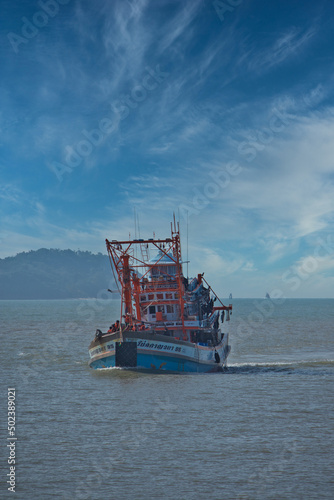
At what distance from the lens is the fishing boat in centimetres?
3503

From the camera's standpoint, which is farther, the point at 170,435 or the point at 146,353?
the point at 146,353

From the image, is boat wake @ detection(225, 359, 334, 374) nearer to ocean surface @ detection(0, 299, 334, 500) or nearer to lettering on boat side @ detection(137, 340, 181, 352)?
ocean surface @ detection(0, 299, 334, 500)

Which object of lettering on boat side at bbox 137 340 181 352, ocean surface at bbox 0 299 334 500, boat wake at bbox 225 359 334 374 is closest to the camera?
ocean surface at bbox 0 299 334 500

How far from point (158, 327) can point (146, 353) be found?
5.18 meters

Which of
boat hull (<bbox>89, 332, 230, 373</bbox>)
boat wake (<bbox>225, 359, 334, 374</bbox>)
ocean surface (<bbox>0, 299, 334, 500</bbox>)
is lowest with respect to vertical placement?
ocean surface (<bbox>0, 299, 334, 500</bbox>)

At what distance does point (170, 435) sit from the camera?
2058 centimetres

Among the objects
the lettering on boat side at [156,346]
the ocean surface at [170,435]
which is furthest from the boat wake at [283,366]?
the lettering on boat side at [156,346]

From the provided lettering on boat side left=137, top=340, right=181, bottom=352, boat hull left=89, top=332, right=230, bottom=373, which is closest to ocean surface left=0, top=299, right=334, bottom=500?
boat hull left=89, top=332, right=230, bottom=373

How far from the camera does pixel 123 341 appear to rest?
34.8 metres

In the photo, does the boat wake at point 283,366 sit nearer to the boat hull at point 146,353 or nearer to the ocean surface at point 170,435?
the ocean surface at point 170,435

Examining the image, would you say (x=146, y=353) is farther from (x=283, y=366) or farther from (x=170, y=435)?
(x=170, y=435)

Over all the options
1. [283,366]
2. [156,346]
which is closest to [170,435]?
[156,346]

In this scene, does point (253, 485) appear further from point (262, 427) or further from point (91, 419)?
point (91, 419)

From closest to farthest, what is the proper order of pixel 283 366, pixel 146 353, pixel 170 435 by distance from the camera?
pixel 170 435 < pixel 146 353 < pixel 283 366
